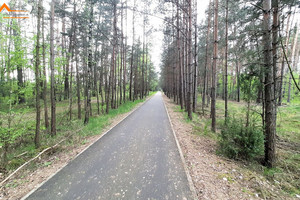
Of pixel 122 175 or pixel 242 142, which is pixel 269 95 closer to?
pixel 242 142

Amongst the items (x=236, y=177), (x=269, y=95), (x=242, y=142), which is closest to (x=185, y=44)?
(x=269, y=95)

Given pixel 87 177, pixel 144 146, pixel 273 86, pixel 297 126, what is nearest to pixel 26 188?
pixel 87 177

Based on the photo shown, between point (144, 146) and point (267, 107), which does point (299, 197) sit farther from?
point (144, 146)

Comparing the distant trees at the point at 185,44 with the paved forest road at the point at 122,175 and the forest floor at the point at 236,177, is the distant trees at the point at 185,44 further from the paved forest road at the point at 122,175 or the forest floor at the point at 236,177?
the paved forest road at the point at 122,175

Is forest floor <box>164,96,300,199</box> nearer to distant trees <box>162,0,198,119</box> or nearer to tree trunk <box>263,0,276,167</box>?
tree trunk <box>263,0,276,167</box>

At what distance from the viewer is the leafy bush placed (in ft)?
12.8

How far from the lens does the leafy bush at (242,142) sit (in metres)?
3.91

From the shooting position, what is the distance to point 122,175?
3.20 meters

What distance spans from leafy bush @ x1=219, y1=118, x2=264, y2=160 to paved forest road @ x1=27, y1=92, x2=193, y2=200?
1847 mm

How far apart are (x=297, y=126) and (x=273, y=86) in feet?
25.1

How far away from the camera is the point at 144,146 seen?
484 centimetres

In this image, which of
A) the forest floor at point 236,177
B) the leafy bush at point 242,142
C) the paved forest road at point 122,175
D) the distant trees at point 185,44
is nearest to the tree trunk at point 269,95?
the leafy bush at point 242,142

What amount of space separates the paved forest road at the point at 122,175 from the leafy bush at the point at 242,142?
1.85 m

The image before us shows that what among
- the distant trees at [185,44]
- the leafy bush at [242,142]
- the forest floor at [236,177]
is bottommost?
the forest floor at [236,177]
